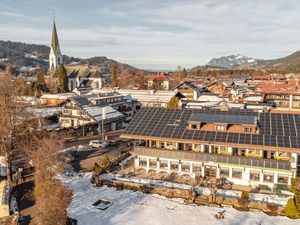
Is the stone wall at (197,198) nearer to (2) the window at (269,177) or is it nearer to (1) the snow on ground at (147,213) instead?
(1) the snow on ground at (147,213)

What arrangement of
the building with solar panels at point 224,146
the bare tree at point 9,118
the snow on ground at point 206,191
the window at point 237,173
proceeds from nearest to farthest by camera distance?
1. the snow on ground at point 206,191
2. the building with solar panels at point 224,146
3. the bare tree at point 9,118
4. the window at point 237,173

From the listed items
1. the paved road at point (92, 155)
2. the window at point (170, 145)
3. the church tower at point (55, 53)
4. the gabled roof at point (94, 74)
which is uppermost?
the church tower at point (55, 53)

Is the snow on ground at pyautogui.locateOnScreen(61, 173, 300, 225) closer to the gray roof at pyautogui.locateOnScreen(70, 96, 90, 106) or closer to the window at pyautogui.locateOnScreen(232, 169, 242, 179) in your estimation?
the window at pyautogui.locateOnScreen(232, 169, 242, 179)

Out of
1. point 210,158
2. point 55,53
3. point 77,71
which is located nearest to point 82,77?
point 77,71

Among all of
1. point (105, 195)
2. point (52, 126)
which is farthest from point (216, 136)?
point (52, 126)

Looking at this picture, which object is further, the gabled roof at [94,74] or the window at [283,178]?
the gabled roof at [94,74]

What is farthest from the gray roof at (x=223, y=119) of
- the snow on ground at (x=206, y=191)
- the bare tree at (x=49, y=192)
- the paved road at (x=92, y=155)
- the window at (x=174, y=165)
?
the bare tree at (x=49, y=192)

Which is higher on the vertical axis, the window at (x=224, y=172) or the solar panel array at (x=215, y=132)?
the solar panel array at (x=215, y=132)

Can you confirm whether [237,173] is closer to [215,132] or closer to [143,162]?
[215,132]

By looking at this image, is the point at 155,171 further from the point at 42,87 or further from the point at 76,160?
the point at 42,87
